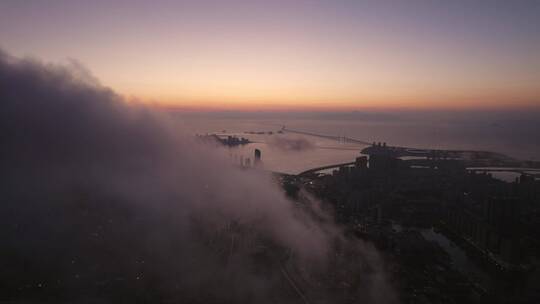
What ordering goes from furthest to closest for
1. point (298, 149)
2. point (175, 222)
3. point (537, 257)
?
1. point (298, 149)
2. point (537, 257)
3. point (175, 222)

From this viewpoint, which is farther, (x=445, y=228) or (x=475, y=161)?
(x=475, y=161)

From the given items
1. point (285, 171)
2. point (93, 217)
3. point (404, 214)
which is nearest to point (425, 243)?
point (404, 214)

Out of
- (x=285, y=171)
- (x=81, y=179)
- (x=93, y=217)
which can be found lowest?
(x=285, y=171)

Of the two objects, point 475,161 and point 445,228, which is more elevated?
point 475,161

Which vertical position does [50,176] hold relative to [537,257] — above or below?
above

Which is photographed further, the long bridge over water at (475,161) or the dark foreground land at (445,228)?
the long bridge over water at (475,161)

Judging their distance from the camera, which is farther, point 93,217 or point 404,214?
point 404,214

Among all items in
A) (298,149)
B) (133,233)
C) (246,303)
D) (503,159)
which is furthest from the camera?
(298,149)

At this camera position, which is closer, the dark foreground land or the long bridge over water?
the dark foreground land

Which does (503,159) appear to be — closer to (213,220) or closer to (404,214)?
(404,214)

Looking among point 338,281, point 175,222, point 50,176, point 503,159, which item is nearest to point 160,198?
point 175,222
